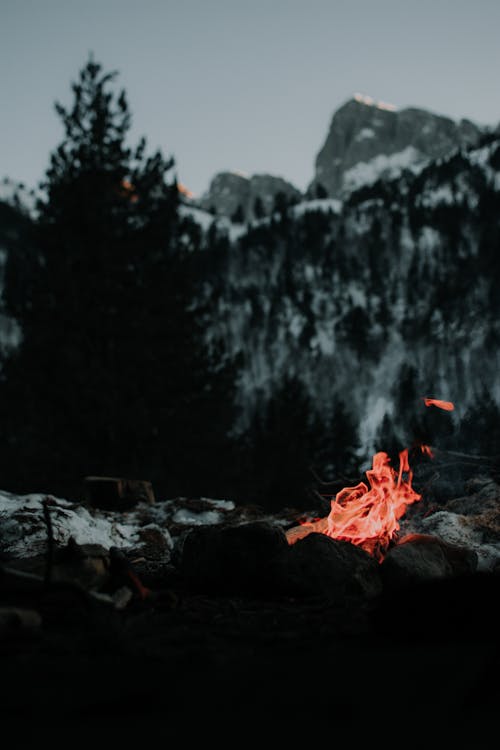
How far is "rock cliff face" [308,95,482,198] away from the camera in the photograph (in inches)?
6954

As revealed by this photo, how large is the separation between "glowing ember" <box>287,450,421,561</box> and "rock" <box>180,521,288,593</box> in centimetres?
102

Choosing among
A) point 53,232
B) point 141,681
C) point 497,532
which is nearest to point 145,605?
point 141,681

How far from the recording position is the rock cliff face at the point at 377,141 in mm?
176625

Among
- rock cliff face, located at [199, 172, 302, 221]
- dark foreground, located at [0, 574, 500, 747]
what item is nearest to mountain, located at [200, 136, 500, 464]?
dark foreground, located at [0, 574, 500, 747]

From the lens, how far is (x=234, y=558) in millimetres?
5359

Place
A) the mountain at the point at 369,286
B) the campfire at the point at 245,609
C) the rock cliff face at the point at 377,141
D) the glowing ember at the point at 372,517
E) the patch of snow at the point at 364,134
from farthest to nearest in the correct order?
the patch of snow at the point at 364,134, the rock cliff face at the point at 377,141, the mountain at the point at 369,286, the glowing ember at the point at 372,517, the campfire at the point at 245,609

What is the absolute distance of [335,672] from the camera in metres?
2.79

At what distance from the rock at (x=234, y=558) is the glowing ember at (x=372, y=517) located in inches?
40.2

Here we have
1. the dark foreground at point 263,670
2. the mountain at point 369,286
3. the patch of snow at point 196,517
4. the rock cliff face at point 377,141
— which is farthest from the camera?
the rock cliff face at point 377,141

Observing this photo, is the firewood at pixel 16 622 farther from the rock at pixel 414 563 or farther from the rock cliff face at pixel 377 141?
the rock cliff face at pixel 377 141

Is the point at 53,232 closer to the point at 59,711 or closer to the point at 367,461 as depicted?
the point at 367,461

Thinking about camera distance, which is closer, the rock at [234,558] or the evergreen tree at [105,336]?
the rock at [234,558]

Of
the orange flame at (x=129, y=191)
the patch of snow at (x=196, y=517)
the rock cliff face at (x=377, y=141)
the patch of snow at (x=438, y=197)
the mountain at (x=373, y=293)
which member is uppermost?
the rock cliff face at (x=377, y=141)

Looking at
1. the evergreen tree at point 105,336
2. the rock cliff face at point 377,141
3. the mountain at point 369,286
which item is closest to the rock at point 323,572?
the evergreen tree at point 105,336
